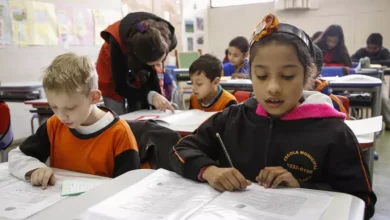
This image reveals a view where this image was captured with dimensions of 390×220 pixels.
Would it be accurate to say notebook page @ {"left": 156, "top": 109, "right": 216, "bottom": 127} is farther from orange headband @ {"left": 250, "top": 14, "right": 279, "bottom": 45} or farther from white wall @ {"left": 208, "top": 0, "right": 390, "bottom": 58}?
white wall @ {"left": 208, "top": 0, "right": 390, "bottom": 58}

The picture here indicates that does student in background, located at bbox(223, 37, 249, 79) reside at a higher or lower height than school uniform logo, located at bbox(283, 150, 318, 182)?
higher

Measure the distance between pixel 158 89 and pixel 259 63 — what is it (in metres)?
1.40

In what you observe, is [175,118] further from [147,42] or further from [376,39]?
[376,39]

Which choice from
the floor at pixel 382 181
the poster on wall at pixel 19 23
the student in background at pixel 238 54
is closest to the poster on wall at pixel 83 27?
the poster on wall at pixel 19 23

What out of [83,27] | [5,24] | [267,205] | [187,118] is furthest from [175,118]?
[83,27]

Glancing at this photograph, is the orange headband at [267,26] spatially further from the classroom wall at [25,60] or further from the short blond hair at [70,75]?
the classroom wall at [25,60]

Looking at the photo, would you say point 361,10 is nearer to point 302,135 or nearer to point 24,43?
point 24,43

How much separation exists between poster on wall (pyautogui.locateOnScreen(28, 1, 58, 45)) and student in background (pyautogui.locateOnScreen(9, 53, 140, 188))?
2.94 metres

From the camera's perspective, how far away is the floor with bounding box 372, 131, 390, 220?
7.26 feet

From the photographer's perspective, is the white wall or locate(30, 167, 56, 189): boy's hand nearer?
locate(30, 167, 56, 189): boy's hand

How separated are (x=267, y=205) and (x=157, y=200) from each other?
0.22 meters

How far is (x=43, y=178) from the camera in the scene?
967 mm

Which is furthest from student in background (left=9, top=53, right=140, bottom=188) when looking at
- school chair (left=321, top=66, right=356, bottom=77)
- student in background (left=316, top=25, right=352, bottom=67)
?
student in background (left=316, top=25, right=352, bottom=67)

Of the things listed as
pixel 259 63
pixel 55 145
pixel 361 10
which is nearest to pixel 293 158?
pixel 259 63
